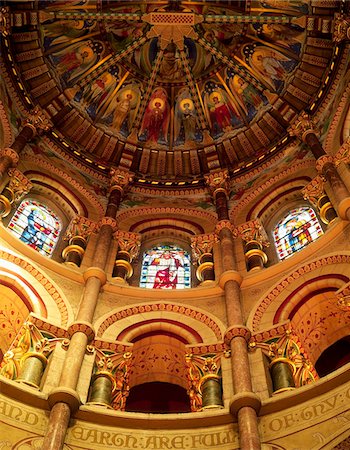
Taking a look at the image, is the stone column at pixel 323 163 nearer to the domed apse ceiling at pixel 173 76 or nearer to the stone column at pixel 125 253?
the domed apse ceiling at pixel 173 76

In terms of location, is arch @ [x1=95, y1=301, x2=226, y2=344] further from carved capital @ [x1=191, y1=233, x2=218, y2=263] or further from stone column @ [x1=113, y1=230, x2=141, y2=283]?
carved capital @ [x1=191, y1=233, x2=218, y2=263]

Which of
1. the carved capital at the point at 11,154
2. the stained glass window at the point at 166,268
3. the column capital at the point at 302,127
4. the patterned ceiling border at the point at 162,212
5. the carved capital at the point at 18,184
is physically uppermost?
the column capital at the point at 302,127

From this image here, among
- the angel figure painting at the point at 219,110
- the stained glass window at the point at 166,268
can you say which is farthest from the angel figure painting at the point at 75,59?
the stained glass window at the point at 166,268

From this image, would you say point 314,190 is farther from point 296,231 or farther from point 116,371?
point 116,371

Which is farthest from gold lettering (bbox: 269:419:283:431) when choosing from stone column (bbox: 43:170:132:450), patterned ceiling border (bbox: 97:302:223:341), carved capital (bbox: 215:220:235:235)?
carved capital (bbox: 215:220:235:235)

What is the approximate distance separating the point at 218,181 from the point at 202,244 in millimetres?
3708

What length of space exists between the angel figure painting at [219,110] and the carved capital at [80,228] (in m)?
7.61

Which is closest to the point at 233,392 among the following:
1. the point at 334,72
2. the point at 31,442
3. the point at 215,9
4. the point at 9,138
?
the point at 31,442

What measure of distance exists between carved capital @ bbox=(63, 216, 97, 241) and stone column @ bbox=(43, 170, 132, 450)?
33 cm

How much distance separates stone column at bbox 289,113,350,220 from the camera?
52.8 ft

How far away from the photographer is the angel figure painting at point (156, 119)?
81.0ft

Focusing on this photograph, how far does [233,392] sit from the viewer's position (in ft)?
41.4

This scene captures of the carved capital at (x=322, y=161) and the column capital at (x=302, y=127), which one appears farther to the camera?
the column capital at (x=302, y=127)

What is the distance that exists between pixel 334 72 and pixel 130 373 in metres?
12.8
